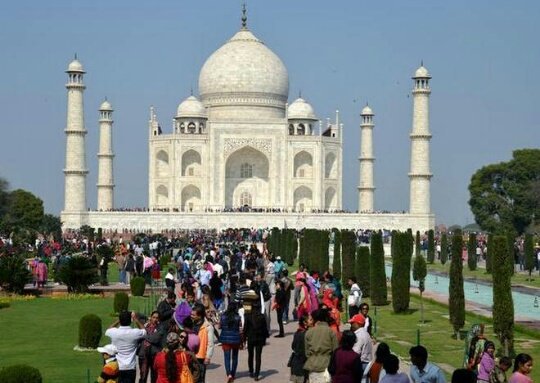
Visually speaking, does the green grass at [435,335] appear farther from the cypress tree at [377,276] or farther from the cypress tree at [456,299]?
the cypress tree at [377,276]

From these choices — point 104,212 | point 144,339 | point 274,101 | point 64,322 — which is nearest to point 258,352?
point 144,339

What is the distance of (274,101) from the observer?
48281 millimetres

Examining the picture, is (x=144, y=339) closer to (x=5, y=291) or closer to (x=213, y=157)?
(x=5, y=291)

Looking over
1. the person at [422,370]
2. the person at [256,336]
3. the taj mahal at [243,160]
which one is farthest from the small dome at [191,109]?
the person at [422,370]

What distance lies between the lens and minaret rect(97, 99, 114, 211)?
149ft

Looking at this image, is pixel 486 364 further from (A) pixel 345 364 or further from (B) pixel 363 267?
(B) pixel 363 267

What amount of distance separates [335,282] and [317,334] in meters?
5.33

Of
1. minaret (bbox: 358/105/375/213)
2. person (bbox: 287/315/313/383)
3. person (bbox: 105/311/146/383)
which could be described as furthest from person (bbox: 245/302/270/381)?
minaret (bbox: 358/105/375/213)

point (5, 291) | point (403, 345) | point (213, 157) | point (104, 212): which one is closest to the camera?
point (403, 345)

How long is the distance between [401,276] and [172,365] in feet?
30.3

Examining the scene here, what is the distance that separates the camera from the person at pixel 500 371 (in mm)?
6730

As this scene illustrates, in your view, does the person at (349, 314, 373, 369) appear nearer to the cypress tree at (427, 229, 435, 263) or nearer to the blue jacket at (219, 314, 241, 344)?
the blue jacket at (219, 314, 241, 344)

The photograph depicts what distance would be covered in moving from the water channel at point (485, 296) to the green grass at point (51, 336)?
534 cm

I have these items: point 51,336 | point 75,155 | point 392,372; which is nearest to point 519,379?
point 392,372
